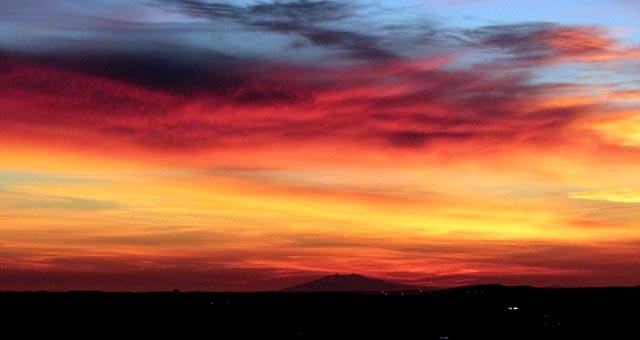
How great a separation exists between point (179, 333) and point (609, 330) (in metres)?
81.4

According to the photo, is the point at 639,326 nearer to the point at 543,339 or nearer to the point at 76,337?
the point at 543,339

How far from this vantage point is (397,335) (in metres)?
160

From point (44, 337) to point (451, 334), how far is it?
221 feet

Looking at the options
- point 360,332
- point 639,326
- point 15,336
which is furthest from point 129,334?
point 639,326

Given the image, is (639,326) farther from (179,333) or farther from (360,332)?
(179,333)

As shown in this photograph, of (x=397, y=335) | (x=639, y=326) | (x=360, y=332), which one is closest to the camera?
(x=397, y=335)

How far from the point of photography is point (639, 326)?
19462cm

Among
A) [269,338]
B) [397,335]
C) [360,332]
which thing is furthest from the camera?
[360,332]

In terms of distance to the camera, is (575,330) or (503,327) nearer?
(575,330)

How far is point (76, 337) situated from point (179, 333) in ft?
67.7

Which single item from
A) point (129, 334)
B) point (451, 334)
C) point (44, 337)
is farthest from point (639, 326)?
point (44, 337)

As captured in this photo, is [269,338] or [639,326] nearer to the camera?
[269,338]

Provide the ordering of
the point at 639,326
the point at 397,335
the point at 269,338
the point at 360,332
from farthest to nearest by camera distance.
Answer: the point at 639,326 < the point at 360,332 < the point at 397,335 < the point at 269,338

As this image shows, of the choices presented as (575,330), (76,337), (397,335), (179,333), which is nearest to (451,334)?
(397,335)
